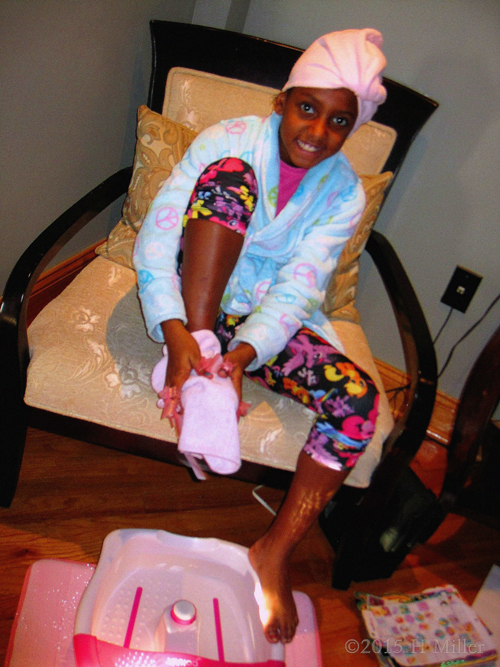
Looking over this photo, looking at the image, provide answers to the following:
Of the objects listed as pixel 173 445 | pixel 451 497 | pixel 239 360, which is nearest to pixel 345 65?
pixel 239 360

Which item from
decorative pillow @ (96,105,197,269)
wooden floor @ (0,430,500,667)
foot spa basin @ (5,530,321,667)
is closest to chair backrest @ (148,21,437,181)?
decorative pillow @ (96,105,197,269)

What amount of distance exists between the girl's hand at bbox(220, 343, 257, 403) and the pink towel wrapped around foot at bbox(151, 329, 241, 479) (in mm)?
17

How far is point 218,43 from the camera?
146 centimetres

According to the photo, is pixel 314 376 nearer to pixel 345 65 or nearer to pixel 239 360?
pixel 239 360

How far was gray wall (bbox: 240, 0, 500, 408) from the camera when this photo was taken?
4.91 feet

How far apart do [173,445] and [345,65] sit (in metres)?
0.84

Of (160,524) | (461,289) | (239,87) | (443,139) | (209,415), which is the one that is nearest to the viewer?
(209,415)

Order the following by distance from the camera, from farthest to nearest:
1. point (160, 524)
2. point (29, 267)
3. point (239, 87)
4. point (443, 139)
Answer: point (443, 139)
point (239, 87)
point (160, 524)
point (29, 267)

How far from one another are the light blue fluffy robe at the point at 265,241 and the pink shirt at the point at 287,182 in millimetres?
21

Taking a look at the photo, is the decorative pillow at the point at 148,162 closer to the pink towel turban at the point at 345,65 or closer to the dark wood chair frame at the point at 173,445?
the dark wood chair frame at the point at 173,445

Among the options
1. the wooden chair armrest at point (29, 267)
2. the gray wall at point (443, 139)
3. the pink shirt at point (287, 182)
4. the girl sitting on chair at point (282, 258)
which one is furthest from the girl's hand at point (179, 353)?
the gray wall at point (443, 139)

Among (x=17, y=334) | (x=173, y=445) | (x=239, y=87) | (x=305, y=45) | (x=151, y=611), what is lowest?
(x=151, y=611)

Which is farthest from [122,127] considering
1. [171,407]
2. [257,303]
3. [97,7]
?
[171,407]

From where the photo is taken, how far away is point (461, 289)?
1.72 meters
